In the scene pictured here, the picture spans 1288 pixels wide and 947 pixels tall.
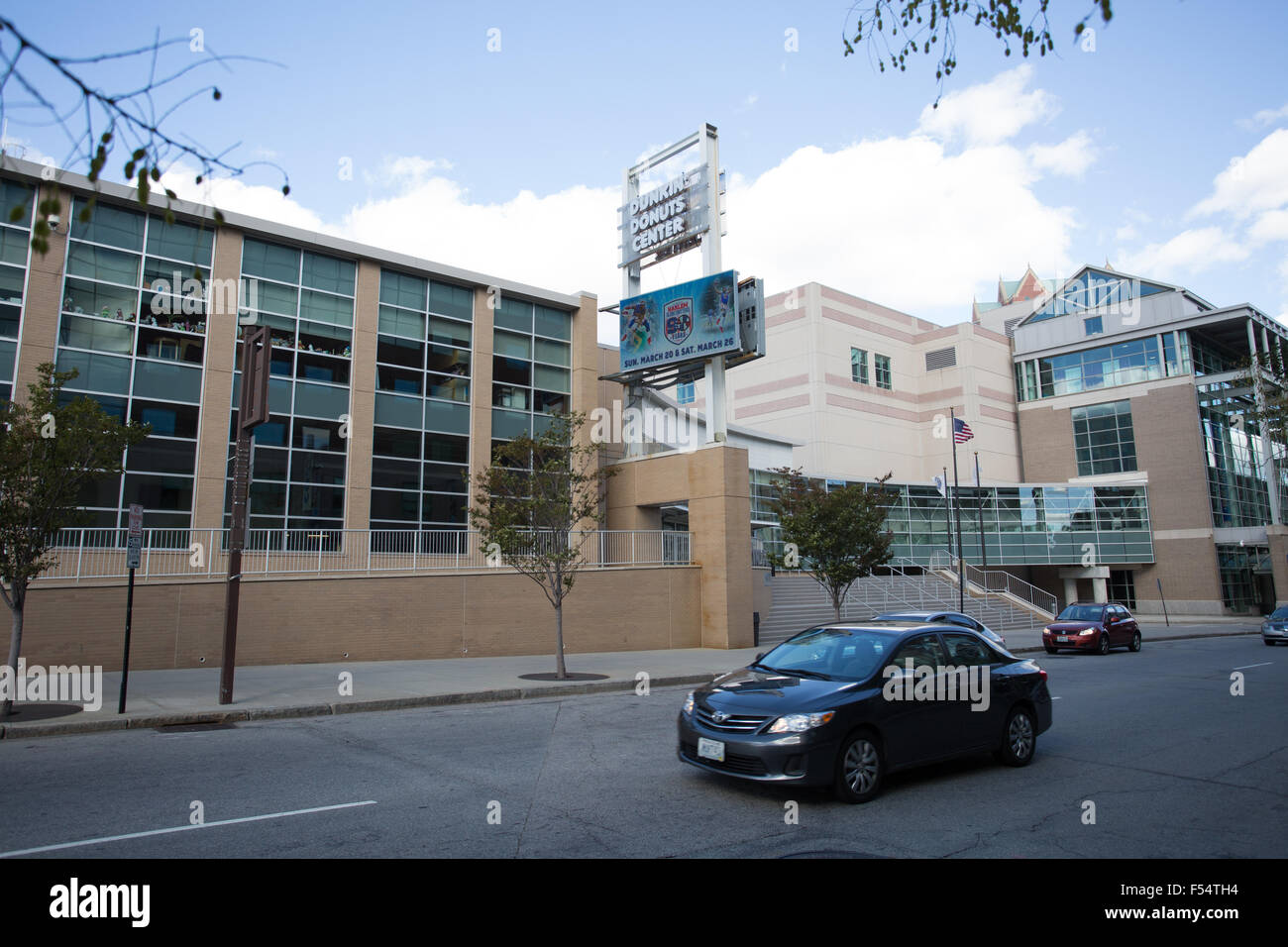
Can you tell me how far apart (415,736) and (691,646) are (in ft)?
47.7

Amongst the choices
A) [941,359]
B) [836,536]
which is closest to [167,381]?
[836,536]

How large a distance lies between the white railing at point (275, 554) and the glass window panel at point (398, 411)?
667 cm

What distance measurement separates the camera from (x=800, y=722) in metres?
6.48

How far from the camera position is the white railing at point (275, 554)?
1611cm

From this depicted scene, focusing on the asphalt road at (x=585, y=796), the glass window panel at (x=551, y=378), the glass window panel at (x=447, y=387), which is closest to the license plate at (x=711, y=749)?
the asphalt road at (x=585, y=796)

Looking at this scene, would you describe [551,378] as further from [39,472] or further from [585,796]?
[585,796]

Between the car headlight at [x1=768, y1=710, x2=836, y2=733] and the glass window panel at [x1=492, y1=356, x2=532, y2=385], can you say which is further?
the glass window panel at [x1=492, y1=356, x2=532, y2=385]

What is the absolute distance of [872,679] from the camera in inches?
279

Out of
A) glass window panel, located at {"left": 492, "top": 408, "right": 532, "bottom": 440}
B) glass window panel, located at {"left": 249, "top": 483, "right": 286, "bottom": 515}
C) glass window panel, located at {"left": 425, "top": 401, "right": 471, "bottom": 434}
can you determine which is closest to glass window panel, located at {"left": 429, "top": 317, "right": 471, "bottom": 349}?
glass window panel, located at {"left": 425, "top": 401, "right": 471, "bottom": 434}

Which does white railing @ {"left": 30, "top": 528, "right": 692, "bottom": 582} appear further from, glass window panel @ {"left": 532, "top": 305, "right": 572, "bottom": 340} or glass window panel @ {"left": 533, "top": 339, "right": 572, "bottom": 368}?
glass window panel @ {"left": 532, "top": 305, "right": 572, "bottom": 340}

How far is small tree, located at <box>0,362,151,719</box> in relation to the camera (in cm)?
1096

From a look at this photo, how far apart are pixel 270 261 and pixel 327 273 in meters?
1.61

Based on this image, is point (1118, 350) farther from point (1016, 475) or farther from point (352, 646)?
point (352, 646)

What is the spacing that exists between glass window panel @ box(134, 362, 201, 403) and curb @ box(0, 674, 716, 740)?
14.0 m
